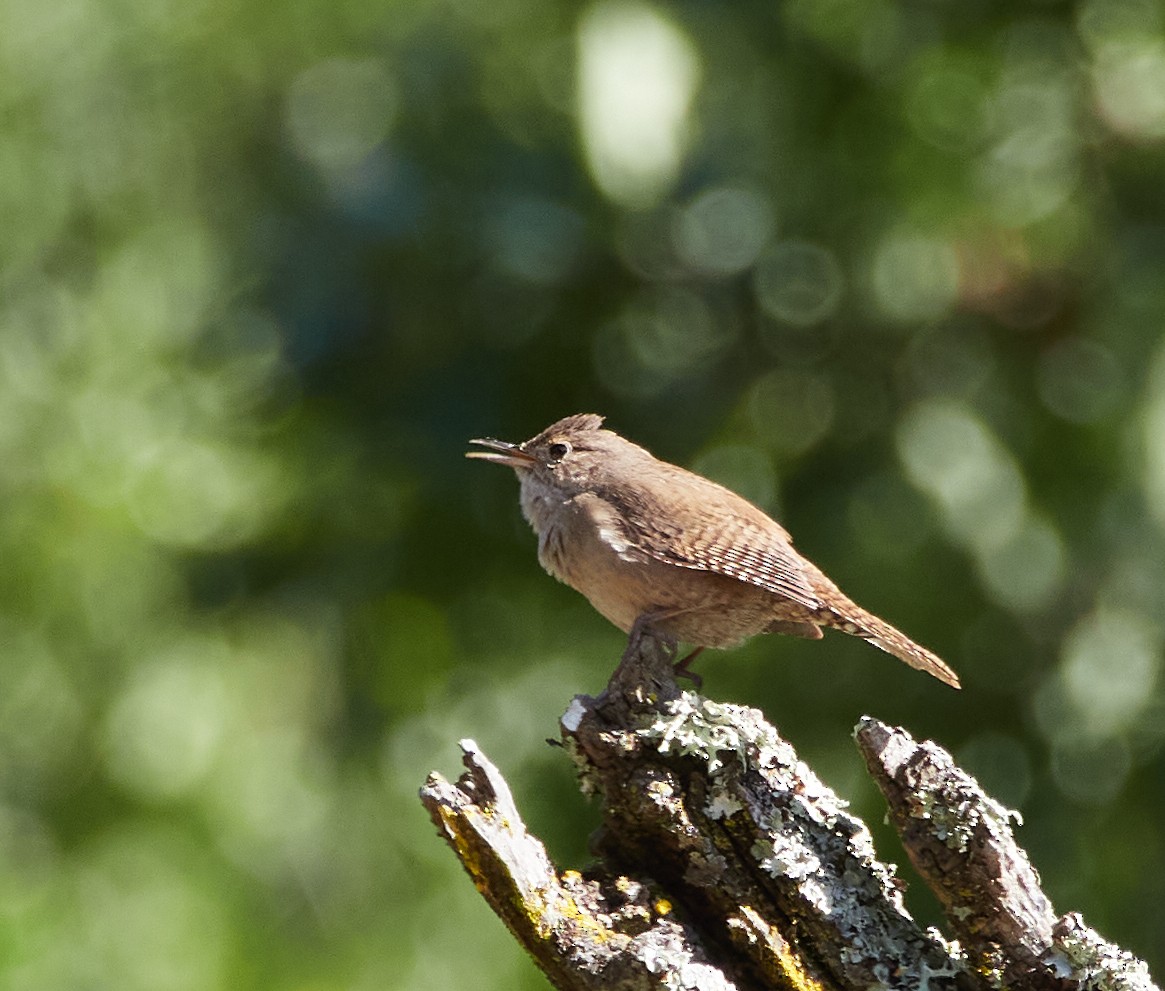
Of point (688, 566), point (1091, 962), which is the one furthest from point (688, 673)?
point (1091, 962)

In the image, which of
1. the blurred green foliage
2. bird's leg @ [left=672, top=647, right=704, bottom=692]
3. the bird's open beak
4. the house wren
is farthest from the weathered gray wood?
the blurred green foliage

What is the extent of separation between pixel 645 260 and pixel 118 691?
286 cm

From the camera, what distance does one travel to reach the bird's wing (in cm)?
401

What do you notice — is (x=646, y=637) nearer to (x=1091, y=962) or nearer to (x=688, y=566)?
(x=688, y=566)

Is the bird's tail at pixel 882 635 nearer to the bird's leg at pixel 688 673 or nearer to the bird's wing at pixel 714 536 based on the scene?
the bird's wing at pixel 714 536

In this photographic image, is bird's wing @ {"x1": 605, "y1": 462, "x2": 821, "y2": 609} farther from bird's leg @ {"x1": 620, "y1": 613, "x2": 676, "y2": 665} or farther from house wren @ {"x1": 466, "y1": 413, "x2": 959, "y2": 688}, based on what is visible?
bird's leg @ {"x1": 620, "y1": 613, "x2": 676, "y2": 665}

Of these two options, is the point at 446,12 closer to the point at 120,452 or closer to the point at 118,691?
the point at 120,452

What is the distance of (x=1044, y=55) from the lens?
18.6 ft

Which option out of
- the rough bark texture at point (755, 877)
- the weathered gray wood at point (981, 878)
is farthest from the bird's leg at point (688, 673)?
the weathered gray wood at point (981, 878)

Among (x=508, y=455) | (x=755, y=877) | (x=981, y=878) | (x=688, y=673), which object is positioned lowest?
(x=981, y=878)

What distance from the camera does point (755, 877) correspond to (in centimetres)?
268

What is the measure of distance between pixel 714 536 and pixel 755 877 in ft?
5.20

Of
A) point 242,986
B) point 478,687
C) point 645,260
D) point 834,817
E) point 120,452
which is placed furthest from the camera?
point 120,452

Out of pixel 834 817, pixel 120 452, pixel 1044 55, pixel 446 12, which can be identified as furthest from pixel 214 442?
pixel 834 817
